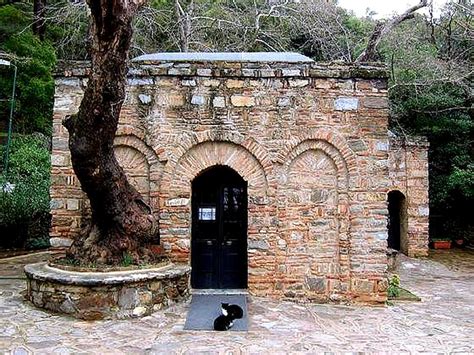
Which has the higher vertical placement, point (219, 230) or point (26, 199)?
point (26, 199)

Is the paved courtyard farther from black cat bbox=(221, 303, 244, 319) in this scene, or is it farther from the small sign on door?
the small sign on door

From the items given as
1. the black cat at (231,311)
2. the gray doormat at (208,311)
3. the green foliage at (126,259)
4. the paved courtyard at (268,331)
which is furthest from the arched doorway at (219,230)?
the black cat at (231,311)

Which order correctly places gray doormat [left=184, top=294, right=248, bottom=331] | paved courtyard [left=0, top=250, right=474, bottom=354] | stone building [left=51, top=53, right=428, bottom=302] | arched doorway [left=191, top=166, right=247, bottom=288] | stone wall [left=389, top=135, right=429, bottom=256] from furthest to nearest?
stone wall [left=389, top=135, right=429, bottom=256] → arched doorway [left=191, top=166, right=247, bottom=288] → stone building [left=51, top=53, right=428, bottom=302] → gray doormat [left=184, top=294, right=248, bottom=331] → paved courtyard [left=0, top=250, right=474, bottom=354]

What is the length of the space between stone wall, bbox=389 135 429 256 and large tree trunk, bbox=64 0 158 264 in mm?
8261

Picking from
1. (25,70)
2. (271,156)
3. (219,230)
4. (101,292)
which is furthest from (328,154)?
(25,70)

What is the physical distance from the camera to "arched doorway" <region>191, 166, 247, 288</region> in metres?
7.34

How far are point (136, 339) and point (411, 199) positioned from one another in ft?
32.1

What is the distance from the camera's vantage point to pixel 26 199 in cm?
1112

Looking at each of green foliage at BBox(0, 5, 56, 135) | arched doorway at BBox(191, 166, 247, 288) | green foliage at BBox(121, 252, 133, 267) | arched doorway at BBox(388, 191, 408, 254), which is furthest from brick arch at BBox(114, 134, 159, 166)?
arched doorway at BBox(388, 191, 408, 254)

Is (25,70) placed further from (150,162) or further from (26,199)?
(150,162)

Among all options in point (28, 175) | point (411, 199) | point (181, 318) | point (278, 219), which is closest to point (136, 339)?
point (181, 318)

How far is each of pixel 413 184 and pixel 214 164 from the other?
7.75m

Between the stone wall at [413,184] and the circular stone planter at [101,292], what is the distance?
336 inches

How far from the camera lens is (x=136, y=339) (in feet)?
16.3
